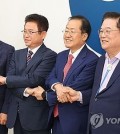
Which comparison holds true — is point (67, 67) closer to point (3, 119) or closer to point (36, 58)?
point (36, 58)

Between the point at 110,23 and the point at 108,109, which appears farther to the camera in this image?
the point at 110,23

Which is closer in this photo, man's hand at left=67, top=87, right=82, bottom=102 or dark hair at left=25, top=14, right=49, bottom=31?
man's hand at left=67, top=87, right=82, bottom=102

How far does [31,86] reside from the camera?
2.47 meters

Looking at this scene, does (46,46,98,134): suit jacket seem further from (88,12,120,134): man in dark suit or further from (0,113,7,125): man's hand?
(0,113,7,125): man's hand

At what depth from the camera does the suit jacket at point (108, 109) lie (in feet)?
6.46

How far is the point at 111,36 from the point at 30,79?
0.74m

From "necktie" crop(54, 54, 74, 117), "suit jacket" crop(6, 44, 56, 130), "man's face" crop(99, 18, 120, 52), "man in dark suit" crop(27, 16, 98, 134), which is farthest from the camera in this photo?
"suit jacket" crop(6, 44, 56, 130)

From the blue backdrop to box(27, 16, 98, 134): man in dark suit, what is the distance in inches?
10.9

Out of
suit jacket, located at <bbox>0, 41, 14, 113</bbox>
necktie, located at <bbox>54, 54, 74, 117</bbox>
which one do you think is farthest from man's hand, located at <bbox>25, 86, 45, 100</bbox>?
suit jacket, located at <bbox>0, 41, 14, 113</bbox>

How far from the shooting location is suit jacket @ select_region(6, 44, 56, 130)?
2447 mm

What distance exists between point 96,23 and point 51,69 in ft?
1.86

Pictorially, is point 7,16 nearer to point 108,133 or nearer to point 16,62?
point 16,62

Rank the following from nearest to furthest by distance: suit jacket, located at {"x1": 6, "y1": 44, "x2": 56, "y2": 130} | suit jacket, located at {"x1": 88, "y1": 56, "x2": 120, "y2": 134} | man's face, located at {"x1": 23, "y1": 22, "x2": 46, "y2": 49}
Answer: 1. suit jacket, located at {"x1": 88, "y1": 56, "x2": 120, "y2": 134}
2. suit jacket, located at {"x1": 6, "y1": 44, "x2": 56, "y2": 130}
3. man's face, located at {"x1": 23, "y1": 22, "x2": 46, "y2": 49}

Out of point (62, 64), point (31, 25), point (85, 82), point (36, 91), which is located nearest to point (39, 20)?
point (31, 25)
